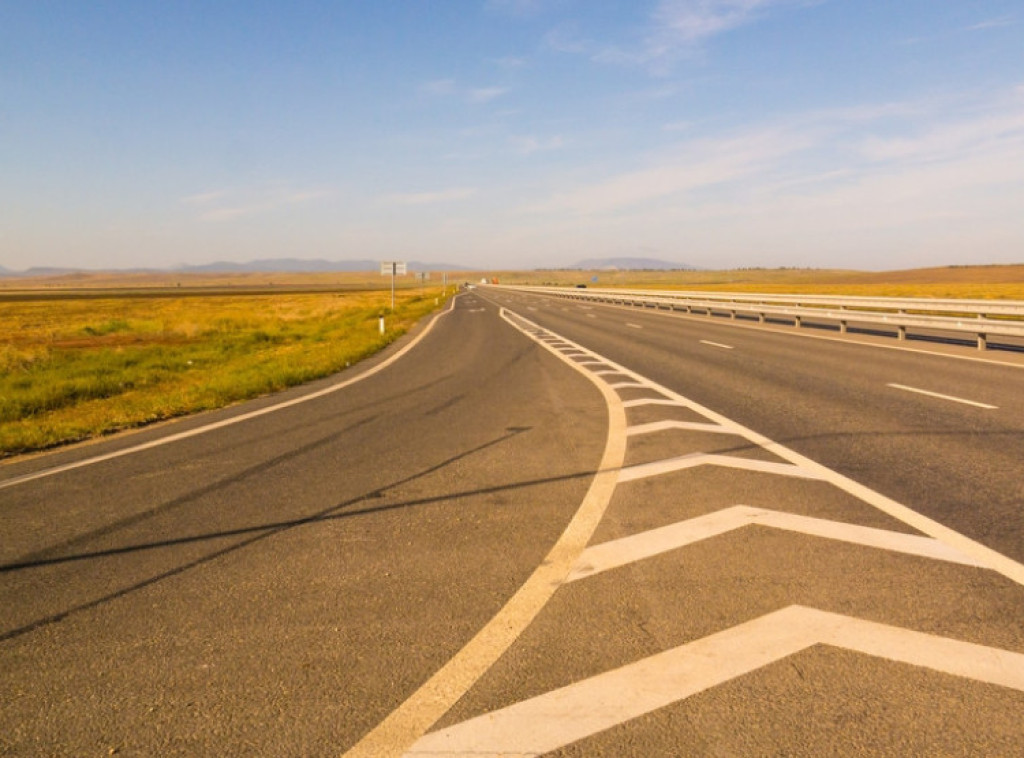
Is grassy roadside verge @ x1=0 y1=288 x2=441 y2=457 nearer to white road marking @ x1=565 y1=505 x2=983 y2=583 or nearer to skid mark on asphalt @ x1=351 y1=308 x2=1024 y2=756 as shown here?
white road marking @ x1=565 y1=505 x2=983 y2=583

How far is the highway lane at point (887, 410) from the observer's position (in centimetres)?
555

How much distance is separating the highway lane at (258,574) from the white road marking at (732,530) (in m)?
0.38

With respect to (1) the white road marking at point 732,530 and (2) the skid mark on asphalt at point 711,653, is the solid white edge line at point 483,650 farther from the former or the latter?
(1) the white road marking at point 732,530

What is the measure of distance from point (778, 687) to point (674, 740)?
582mm

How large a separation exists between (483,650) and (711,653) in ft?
3.28

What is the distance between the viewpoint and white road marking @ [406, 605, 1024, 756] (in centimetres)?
263

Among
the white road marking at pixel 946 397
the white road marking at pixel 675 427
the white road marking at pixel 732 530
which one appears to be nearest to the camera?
the white road marking at pixel 732 530

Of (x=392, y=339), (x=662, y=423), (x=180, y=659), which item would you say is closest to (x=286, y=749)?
(x=180, y=659)

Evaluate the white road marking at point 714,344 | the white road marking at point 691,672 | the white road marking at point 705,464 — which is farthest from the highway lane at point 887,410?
the white road marking at point 691,672

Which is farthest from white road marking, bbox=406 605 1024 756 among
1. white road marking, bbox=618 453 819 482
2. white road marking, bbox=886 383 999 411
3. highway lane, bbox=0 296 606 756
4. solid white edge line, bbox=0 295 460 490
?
white road marking, bbox=886 383 999 411

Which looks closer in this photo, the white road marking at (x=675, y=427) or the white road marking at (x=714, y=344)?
the white road marking at (x=675, y=427)

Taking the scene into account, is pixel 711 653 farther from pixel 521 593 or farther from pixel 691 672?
pixel 521 593

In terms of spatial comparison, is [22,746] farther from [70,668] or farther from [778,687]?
[778,687]

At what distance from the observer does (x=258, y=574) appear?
4.16 metres
